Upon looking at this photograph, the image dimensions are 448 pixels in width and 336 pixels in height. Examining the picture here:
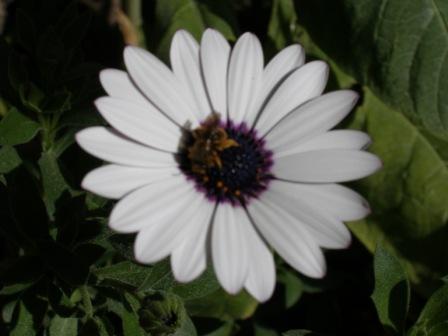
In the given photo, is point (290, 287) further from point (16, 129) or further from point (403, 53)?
point (16, 129)

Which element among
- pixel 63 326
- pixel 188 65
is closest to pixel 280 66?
pixel 188 65

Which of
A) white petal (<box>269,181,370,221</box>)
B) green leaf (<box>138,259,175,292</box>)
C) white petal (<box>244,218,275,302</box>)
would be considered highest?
white petal (<box>269,181,370,221</box>)

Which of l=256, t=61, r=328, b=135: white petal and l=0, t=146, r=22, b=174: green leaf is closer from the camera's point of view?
l=256, t=61, r=328, b=135: white petal

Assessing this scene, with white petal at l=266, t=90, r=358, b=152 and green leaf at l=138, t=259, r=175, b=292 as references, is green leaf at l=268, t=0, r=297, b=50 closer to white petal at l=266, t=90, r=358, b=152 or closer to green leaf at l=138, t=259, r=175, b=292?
white petal at l=266, t=90, r=358, b=152

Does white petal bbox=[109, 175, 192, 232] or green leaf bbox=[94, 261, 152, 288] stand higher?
white petal bbox=[109, 175, 192, 232]

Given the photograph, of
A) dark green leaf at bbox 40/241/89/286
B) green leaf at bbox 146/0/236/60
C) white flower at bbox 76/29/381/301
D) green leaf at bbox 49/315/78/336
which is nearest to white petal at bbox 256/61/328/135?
white flower at bbox 76/29/381/301

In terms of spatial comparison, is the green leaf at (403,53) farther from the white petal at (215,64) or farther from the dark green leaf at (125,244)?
the dark green leaf at (125,244)

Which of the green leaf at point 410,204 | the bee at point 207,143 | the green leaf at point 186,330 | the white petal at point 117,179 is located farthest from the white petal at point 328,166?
the green leaf at point 410,204
